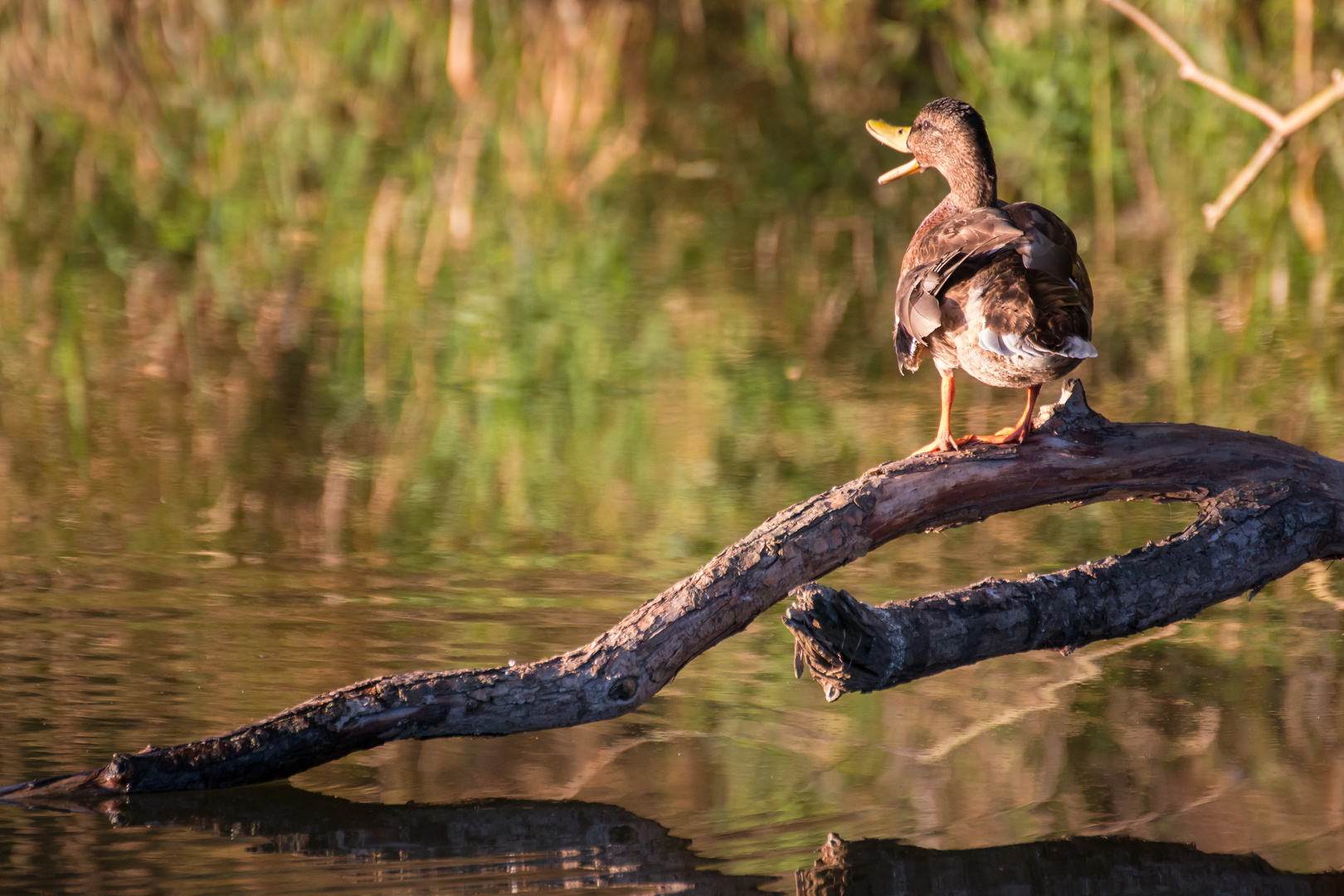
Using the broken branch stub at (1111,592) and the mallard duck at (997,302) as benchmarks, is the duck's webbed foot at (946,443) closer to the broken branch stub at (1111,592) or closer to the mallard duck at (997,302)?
the mallard duck at (997,302)

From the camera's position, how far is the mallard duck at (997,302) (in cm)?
307

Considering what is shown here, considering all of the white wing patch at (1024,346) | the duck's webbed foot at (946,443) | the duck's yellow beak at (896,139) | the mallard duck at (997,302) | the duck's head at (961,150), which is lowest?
the duck's webbed foot at (946,443)

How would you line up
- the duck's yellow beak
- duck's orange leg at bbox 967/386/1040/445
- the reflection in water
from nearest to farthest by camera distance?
the reflection in water, duck's orange leg at bbox 967/386/1040/445, the duck's yellow beak

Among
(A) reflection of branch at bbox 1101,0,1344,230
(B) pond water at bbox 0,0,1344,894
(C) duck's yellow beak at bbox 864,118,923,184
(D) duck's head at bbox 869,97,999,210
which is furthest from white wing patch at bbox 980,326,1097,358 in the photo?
(A) reflection of branch at bbox 1101,0,1344,230

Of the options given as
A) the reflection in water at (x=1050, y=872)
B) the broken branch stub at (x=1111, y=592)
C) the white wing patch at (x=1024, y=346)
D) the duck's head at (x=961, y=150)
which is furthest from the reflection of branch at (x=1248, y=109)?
the reflection in water at (x=1050, y=872)

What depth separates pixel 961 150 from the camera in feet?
12.0

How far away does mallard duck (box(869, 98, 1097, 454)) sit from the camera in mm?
3074

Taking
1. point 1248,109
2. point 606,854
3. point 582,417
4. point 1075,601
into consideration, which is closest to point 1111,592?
point 1075,601

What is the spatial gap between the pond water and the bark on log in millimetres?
110

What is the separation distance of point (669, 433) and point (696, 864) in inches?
114

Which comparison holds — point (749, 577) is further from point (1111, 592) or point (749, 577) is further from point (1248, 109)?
point (1248, 109)

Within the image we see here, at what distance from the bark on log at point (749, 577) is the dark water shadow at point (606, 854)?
8cm

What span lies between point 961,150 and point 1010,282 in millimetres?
656

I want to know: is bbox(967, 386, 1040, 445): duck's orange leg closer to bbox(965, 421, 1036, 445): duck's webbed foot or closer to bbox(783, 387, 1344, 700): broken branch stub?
bbox(965, 421, 1036, 445): duck's webbed foot
